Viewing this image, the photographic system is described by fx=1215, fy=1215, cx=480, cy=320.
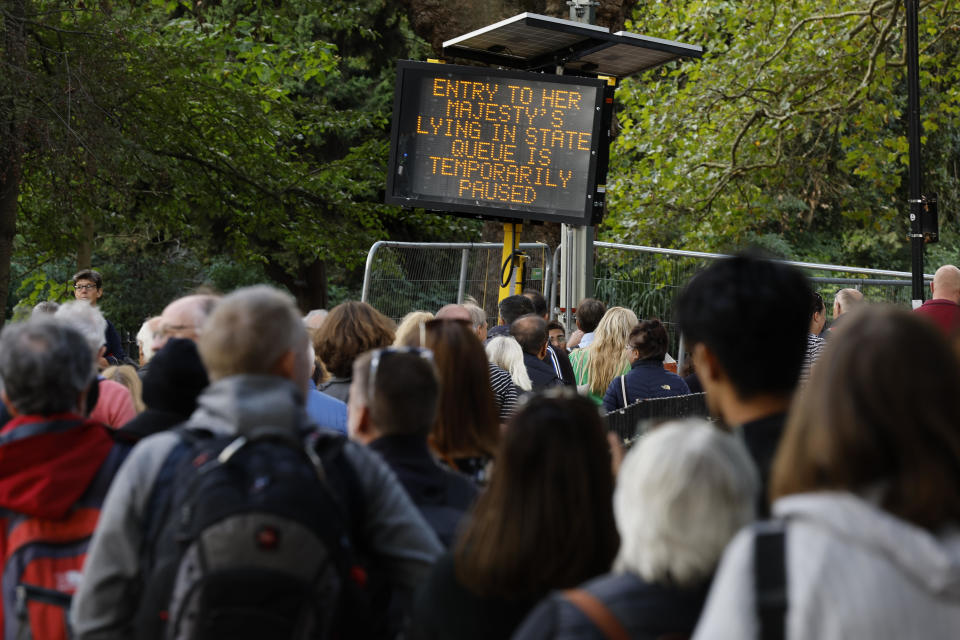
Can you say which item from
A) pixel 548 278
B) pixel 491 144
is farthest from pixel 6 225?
pixel 548 278

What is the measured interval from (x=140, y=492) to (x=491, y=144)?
868cm

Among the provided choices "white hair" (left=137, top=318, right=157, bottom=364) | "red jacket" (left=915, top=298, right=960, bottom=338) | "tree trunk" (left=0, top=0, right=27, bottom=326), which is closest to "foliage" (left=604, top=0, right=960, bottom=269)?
"red jacket" (left=915, top=298, right=960, bottom=338)

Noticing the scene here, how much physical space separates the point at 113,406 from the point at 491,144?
22.9ft

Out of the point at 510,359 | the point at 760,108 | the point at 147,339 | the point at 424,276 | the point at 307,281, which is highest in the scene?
the point at 760,108

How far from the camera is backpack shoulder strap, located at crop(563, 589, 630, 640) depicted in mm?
2109

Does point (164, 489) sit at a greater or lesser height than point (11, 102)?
lesser

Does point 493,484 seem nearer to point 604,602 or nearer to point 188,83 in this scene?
point 604,602

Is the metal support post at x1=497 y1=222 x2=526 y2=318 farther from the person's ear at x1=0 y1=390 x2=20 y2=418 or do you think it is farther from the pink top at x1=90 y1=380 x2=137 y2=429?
the person's ear at x1=0 y1=390 x2=20 y2=418

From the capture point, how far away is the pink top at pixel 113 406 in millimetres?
4656

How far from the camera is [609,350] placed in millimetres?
7984

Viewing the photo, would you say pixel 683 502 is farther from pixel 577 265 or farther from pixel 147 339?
pixel 577 265

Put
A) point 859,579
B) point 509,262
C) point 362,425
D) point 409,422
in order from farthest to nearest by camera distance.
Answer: point 509,262, point 362,425, point 409,422, point 859,579

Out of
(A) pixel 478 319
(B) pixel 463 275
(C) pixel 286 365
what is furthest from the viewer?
(B) pixel 463 275

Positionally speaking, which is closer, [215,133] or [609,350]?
[609,350]
